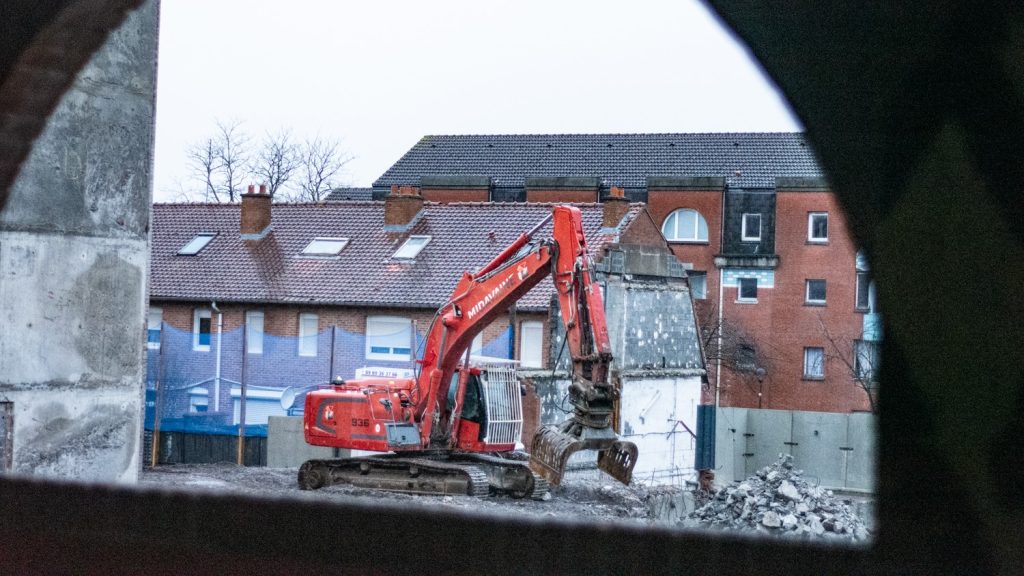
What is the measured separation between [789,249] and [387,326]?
11980 millimetres

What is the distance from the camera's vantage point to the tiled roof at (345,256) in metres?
23.2

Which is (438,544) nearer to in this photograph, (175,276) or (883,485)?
(883,485)

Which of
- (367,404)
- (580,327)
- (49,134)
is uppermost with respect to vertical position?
(49,134)

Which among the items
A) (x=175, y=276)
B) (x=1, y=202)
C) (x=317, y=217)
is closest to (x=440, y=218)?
(x=317, y=217)

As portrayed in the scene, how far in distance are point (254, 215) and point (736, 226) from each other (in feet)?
39.3

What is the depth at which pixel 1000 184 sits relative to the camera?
6.23 ft

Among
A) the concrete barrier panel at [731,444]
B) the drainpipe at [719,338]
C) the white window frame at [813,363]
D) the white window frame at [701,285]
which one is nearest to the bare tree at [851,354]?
the white window frame at [813,363]

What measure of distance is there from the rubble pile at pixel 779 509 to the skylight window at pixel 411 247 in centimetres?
1040

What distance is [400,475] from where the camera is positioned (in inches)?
574

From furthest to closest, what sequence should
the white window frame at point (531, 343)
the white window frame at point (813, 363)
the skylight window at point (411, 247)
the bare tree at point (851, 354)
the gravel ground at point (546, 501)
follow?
1. the white window frame at point (813, 363)
2. the bare tree at point (851, 354)
3. the skylight window at point (411, 247)
4. the white window frame at point (531, 343)
5. the gravel ground at point (546, 501)

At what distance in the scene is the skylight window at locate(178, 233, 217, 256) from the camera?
84.1 ft

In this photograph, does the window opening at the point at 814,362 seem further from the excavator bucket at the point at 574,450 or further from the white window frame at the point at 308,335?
the excavator bucket at the point at 574,450

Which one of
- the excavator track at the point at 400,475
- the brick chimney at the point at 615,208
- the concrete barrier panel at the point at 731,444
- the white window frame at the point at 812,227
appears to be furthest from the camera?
the white window frame at the point at 812,227

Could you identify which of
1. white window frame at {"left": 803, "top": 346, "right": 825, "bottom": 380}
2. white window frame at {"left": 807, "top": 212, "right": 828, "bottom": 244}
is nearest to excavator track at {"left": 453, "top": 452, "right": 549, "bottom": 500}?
white window frame at {"left": 803, "top": 346, "right": 825, "bottom": 380}
